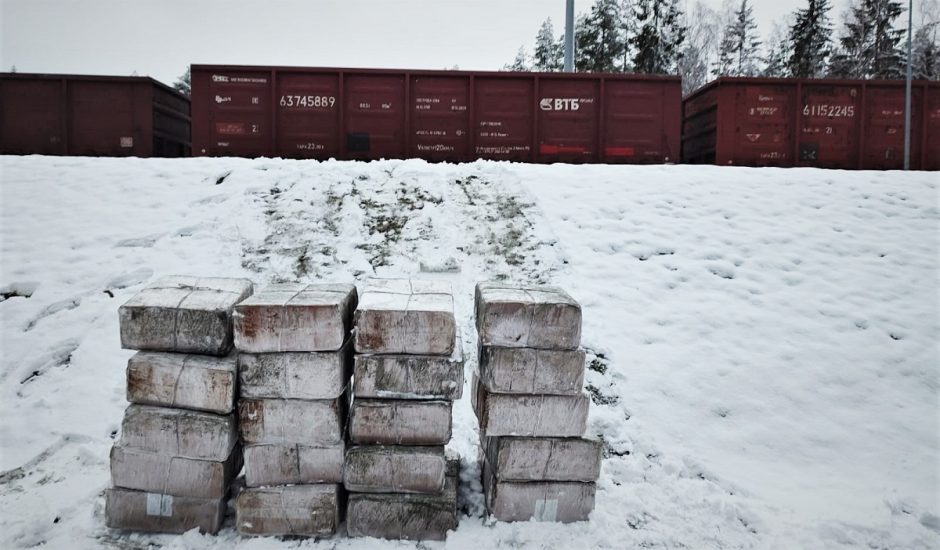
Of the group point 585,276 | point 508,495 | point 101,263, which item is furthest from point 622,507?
point 101,263

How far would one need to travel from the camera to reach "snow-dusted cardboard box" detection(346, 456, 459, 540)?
2.75 meters

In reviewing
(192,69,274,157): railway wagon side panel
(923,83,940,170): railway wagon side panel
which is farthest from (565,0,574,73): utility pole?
(923,83,940,170): railway wagon side panel

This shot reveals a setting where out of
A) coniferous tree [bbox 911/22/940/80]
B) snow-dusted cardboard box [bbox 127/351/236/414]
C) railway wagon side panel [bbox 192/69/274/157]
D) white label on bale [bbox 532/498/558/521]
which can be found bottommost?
white label on bale [bbox 532/498/558/521]

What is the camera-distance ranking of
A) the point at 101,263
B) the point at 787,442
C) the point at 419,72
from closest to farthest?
the point at 787,442 < the point at 101,263 < the point at 419,72

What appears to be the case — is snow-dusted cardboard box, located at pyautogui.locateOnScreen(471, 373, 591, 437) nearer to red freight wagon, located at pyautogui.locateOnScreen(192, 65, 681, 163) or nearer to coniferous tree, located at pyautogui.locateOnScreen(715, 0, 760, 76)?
red freight wagon, located at pyautogui.locateOnScreen(192, 65, 681, 163)

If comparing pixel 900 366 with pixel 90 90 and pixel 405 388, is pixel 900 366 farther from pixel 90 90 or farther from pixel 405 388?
pixel 90 90

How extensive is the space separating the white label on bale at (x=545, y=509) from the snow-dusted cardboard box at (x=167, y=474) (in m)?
1.83

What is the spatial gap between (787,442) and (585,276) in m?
2.64

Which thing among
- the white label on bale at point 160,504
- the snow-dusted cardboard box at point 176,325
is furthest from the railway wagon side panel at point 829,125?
the white label on bale at point 160,504

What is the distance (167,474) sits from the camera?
2738 mm

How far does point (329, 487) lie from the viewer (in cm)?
276

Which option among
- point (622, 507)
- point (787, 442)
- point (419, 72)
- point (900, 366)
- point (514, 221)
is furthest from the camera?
point (419, 72)

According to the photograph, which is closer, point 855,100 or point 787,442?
point 787,442

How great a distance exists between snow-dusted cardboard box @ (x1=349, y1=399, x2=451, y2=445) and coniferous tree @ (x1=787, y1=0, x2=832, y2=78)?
122ft
